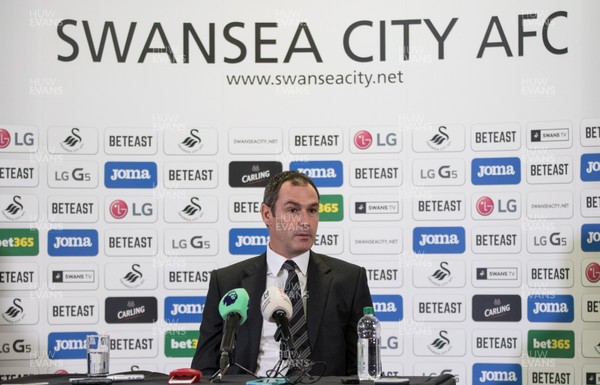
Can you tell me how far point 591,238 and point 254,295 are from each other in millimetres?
2365

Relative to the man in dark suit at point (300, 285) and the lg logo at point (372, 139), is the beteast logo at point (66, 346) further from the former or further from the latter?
the lg logo at point (372, 139)

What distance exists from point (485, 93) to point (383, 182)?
0.84m

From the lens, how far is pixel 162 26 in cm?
560

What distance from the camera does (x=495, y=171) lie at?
537 cm

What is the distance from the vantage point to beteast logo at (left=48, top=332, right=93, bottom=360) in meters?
5.48

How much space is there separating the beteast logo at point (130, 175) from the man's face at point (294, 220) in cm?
172

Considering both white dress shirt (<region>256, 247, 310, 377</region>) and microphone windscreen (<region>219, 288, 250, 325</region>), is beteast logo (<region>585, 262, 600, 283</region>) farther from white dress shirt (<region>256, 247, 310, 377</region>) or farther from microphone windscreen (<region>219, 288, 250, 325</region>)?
microphone windscreen (<region>219, 288, 250, 325</region>)

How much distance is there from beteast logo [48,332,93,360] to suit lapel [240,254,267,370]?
1897 millimetres

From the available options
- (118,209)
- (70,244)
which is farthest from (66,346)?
(118,209)

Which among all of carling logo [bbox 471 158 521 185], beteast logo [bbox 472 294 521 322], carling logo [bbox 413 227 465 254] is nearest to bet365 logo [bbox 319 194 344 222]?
carling logo [bbox 413 227 465 254]

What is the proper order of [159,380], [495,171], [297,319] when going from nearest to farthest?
[159,380] → [297,319] → [495,171]

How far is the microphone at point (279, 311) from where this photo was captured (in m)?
2.94

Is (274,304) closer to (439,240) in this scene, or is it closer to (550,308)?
(439,240)

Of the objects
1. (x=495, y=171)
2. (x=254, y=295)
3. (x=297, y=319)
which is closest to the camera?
(x=297, y=319)
